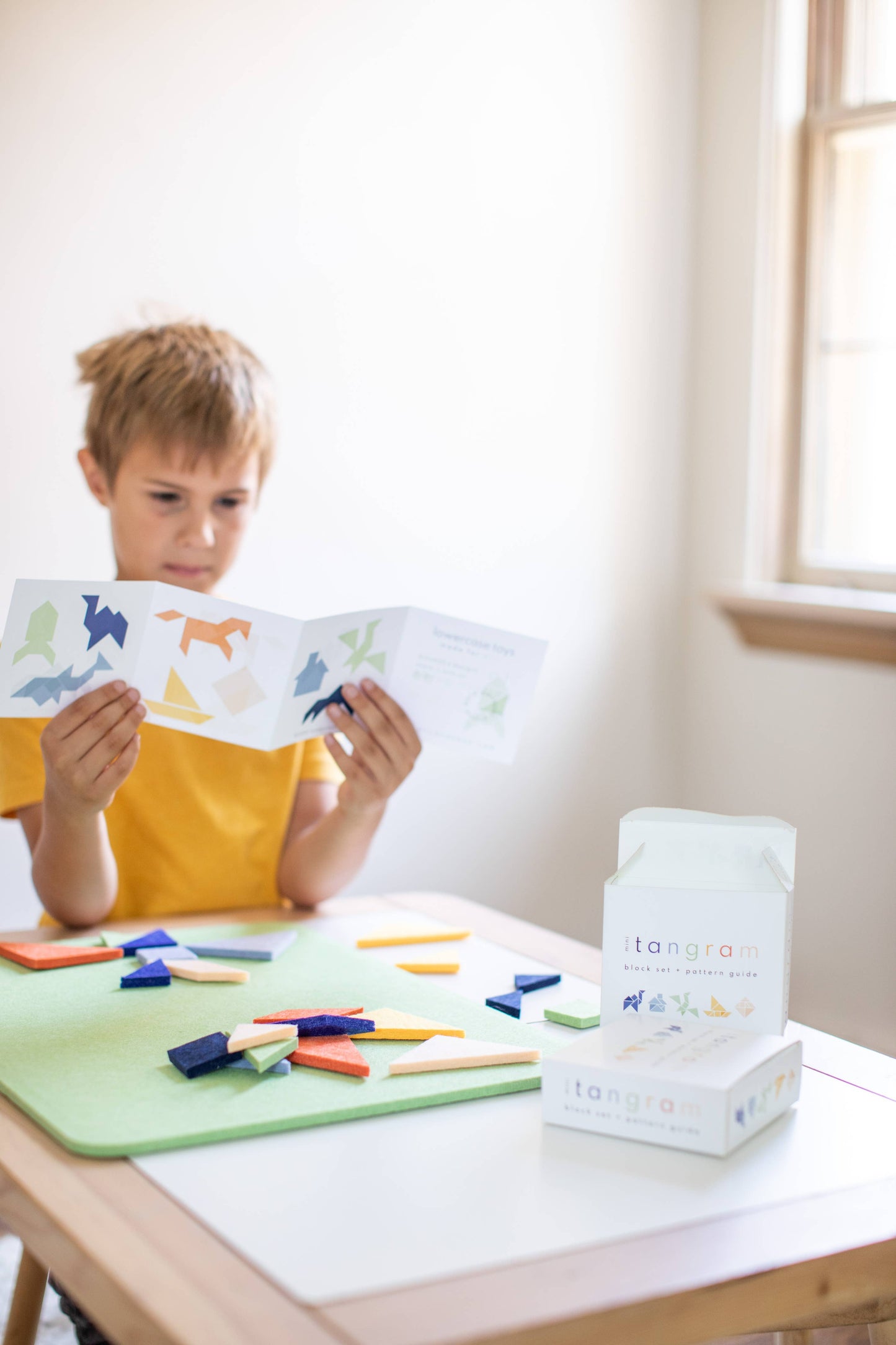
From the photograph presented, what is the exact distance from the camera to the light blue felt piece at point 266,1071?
84cm

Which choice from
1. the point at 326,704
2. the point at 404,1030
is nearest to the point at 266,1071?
the point at 404,1030

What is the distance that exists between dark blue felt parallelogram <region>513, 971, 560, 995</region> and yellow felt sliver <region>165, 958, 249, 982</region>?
222 mm

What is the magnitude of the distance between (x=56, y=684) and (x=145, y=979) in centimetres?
25

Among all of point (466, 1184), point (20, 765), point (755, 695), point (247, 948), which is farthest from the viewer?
point (755, 695)

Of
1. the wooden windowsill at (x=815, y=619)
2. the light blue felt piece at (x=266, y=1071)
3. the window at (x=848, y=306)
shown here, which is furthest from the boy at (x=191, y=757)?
the window at (x=848, y=306)

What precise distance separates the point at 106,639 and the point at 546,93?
1838mm

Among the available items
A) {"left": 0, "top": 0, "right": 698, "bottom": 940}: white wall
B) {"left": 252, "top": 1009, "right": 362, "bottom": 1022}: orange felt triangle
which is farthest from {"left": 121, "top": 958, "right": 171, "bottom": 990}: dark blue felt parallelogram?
{"left": 0, "top": 0, "right": 698, "bottom": 940}: white wall

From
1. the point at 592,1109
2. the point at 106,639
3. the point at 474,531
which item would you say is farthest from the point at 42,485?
the point at 592,1109

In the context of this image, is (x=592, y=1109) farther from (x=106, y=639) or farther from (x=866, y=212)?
A: (x=866, y=212)

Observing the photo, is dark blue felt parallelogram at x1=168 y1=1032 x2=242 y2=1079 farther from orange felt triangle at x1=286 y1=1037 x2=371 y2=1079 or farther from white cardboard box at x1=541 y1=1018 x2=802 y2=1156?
white cardboard box at x1=541 y1=1018 x2=802 y2=1156

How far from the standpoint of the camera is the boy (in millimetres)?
1266

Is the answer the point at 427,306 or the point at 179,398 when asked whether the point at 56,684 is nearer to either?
the point at 179,398

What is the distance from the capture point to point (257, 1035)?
2.82ft

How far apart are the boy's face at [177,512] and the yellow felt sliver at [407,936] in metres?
0.44
